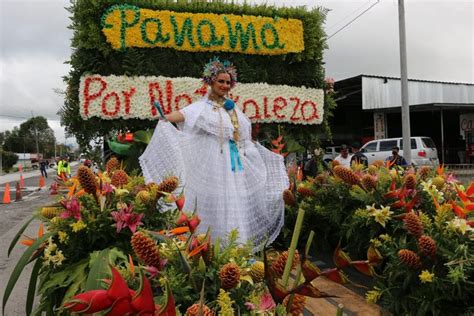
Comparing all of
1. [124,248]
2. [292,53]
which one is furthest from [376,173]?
[292,53]

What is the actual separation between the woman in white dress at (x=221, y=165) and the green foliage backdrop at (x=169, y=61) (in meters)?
1.37

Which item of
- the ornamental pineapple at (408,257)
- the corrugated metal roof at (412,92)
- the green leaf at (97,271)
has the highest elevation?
the corrugated metal roof at (412,92)

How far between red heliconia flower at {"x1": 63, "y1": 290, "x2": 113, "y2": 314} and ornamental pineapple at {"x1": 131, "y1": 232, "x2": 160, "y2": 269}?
454 millimetres

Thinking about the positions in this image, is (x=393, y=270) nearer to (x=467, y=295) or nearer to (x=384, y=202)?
(x=467, y=295)

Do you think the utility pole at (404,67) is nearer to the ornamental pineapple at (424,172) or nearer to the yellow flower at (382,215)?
the ornamental pineapple at (424,172)

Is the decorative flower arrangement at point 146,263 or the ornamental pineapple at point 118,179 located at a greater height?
the ornamental pineapple at point 118,179

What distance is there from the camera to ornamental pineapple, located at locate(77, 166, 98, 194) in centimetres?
158

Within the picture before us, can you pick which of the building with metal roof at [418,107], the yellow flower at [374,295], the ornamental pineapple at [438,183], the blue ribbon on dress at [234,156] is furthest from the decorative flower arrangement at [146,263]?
the building with metal roof at [418,107]

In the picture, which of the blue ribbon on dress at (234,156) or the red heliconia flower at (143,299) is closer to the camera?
the red heliconia flower at (143,299)

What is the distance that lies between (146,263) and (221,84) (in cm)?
252

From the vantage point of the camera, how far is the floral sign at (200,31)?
4402mm

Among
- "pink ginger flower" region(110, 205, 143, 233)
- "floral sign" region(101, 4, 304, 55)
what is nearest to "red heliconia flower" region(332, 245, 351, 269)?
"pink ginger flower" region(110, 205, 143, 233)

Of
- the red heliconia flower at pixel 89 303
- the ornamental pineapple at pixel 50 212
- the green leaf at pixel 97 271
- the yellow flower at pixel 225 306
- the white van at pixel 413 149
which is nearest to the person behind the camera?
the red heliconia flower at pixel 89 303

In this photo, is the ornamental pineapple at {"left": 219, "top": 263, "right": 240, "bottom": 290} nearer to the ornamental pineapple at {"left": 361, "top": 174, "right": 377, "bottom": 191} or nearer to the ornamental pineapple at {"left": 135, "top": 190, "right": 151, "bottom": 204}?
the ornamental pineapple at {"left": 135, "top": 190, "right": 151, "bottom": 204}
